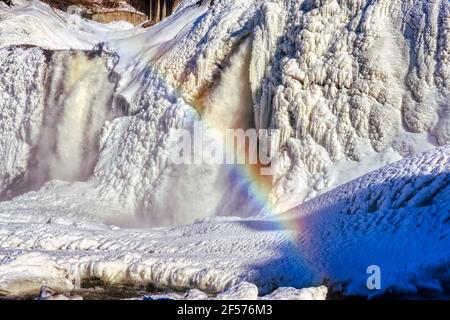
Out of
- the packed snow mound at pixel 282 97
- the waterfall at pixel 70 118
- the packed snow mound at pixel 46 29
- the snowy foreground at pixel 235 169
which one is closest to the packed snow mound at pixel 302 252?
the snowy foreground at pixel 235 169

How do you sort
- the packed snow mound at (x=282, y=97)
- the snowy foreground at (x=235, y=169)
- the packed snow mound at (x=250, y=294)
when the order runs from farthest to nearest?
the packed snow mound at (x=282, y=97) < the snowy foreground at (x=235, y=169) < the packed snow mound at (x=250, y=294)

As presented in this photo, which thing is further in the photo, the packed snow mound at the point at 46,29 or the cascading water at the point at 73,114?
the packed snow mound at the point at 46,29

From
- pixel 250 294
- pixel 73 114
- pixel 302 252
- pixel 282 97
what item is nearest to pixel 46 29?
pixel 73 114

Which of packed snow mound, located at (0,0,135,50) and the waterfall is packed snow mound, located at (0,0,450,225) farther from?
packed snow mound, located at (0,0,135,50)

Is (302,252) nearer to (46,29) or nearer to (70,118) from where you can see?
(70,118)

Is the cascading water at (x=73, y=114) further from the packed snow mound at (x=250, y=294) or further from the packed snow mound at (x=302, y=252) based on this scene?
the packed snow mound at (x=250, y=294)
